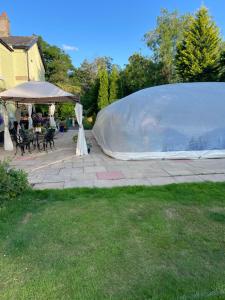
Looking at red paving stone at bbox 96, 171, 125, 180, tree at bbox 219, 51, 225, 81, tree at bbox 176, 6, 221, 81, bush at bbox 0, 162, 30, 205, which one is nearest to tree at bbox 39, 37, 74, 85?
tree at bbox 176, 6, 221, 81

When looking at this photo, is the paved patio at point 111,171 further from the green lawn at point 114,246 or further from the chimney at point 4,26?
the chimney at point 4,26

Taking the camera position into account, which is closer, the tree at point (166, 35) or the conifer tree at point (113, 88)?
the conifer tree at point (113, 88)

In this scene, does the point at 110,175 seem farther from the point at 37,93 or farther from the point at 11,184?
the point at 37,93

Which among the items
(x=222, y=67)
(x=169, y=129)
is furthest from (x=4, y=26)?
(x=169, y=129)

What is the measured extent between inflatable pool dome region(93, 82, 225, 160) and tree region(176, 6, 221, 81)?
14065 millimetres

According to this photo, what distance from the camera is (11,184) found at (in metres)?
4.60

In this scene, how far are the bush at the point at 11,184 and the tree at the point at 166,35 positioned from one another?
26.9 meters

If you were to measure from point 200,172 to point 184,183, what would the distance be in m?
1.14

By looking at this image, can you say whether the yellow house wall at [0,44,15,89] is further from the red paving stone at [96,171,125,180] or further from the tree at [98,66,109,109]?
the red paving stone at [96,171,125,180]

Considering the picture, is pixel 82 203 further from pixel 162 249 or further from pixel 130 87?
pixel 130 87

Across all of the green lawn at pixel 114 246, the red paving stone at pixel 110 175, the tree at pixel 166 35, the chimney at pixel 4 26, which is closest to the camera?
the green lawn at pixel 114 246

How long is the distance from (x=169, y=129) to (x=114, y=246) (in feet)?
18.2

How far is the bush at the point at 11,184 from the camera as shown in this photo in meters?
4.46

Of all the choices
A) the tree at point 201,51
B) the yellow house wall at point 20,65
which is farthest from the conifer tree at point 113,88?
the yellow house wall at point 20,65
